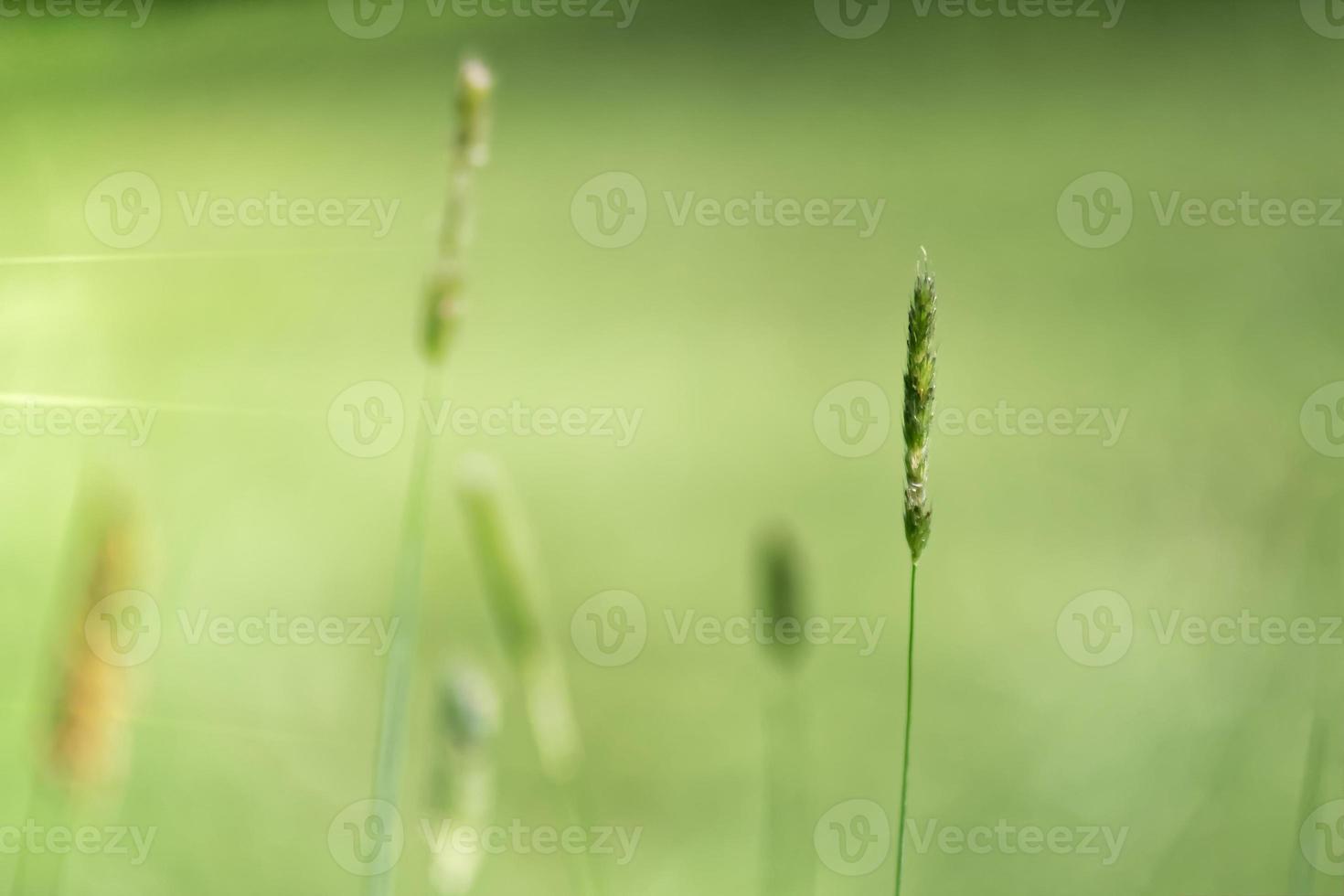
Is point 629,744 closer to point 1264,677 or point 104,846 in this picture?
point 104,846
